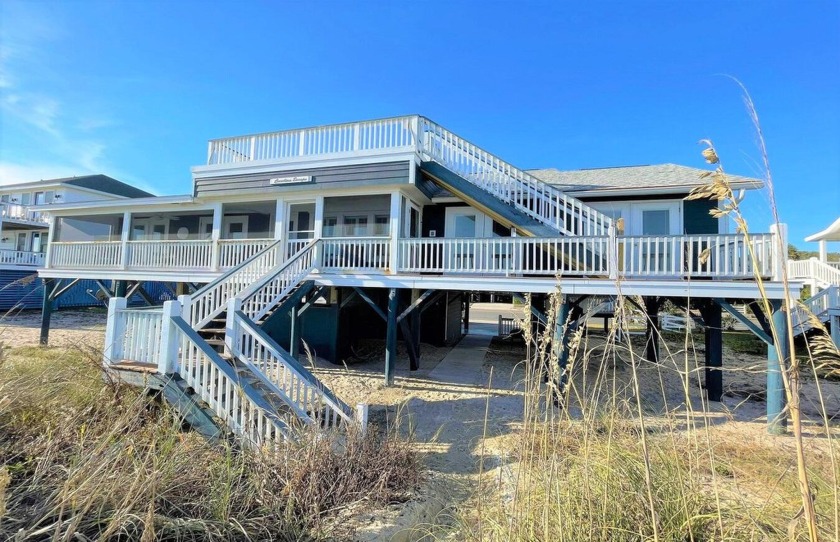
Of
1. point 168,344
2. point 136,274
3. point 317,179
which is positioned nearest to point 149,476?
point 168,344

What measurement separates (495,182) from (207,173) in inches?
313

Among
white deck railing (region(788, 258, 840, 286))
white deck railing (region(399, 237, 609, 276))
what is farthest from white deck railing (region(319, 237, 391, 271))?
white deck railing (region(788, 258, 840, 286))

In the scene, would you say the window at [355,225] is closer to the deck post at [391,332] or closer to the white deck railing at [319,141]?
the white deck railing at [319,141]

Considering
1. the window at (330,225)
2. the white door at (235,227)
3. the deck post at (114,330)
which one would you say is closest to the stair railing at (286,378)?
the deck post at (114,330)

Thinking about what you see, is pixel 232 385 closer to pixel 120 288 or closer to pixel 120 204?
pixel 120 288

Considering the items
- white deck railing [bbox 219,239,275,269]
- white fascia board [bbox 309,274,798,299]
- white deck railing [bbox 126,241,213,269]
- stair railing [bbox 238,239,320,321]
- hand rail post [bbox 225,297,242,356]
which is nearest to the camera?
hand rail post [bbox 225,297,242,356]

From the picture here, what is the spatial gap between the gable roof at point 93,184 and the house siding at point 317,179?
20.0 m

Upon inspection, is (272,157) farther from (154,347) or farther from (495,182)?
(154,347)

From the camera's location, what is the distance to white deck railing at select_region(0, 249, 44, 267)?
67.2ft

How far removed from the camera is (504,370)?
1088cm

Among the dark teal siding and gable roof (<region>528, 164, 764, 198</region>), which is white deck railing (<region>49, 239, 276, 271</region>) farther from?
the dark teal siding

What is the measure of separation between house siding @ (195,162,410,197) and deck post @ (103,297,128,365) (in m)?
5.74

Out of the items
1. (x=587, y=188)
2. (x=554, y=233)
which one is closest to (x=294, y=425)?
(x=554, y=233)

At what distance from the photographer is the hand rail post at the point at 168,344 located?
5.02m
